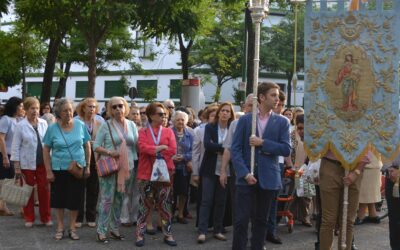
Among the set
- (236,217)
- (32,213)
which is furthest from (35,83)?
(236,217)

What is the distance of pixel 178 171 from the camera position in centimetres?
1001

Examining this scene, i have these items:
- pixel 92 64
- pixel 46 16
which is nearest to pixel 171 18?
pixel 92 64

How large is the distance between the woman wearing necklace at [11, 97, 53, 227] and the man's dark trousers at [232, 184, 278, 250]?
3.74 m

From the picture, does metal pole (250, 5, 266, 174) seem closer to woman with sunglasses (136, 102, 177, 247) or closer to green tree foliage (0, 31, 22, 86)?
woman with sunglasses (136, 102, 177, 247)

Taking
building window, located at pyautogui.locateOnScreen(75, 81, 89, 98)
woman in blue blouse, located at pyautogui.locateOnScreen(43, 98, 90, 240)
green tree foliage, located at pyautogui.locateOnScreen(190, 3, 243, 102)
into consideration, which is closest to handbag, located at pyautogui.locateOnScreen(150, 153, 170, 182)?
woman in blue blouse, located at pyautogui.locateOnScreen(43, 98, 90, 240)

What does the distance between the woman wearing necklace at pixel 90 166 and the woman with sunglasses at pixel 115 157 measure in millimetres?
1109

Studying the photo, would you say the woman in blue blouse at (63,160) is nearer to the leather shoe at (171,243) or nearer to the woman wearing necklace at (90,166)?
the woman wearing necklace at (90,166)

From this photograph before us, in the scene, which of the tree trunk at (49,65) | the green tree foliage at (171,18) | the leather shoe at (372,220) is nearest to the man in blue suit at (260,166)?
the leather shoe at (372,220)

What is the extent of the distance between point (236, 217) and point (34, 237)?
326 centimetres

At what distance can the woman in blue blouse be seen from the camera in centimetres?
838

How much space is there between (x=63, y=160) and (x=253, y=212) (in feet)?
9.34

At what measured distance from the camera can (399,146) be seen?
20.9 ft

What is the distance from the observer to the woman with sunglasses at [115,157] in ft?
27.1

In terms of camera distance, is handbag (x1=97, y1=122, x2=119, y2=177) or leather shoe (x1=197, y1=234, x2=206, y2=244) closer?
handbag (x1=97, y1=122, x2=119, y2=177)
